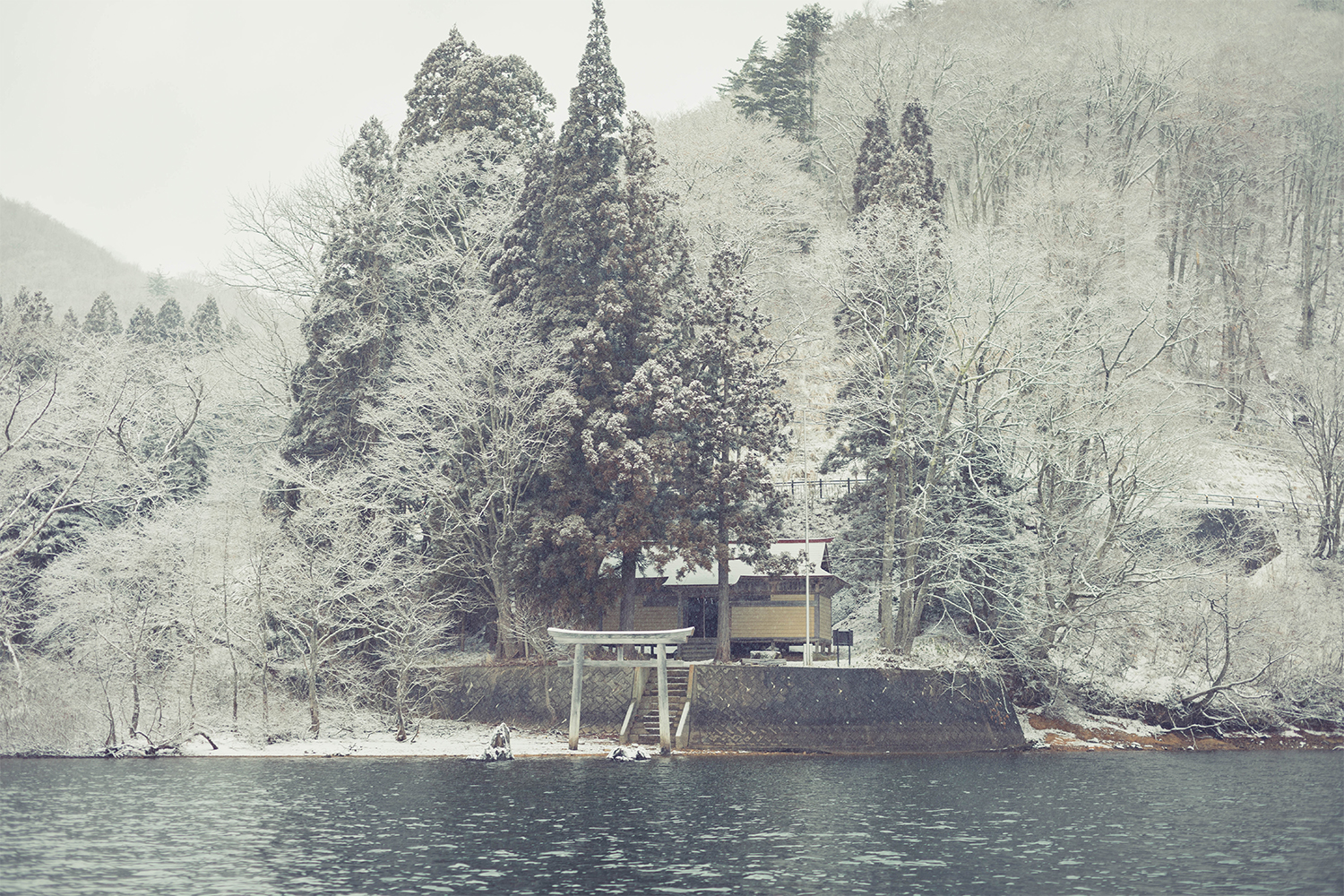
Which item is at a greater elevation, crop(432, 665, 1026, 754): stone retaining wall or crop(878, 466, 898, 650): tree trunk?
crop(878, 466, 898, 650): tree trunk

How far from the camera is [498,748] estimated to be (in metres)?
34.5

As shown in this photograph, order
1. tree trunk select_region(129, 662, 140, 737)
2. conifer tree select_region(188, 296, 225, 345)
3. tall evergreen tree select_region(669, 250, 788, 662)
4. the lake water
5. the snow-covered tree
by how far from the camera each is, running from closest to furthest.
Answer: the lake water < tree trunk select_region(129, 662, 140, 737) < tall evergreen tree select_region(669, 250, 788, 662) < the snow-covered tree < conifer tree select_region(188, 296, 225, 345)

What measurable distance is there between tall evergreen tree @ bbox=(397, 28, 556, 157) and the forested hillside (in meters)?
0.17

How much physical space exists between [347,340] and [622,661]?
1597 cm

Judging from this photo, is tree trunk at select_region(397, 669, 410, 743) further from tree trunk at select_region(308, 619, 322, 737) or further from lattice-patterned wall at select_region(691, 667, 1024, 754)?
lattice-patterned wall at select_region(691, 667, 1024, 754)

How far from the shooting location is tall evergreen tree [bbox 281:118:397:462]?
42.8 meters

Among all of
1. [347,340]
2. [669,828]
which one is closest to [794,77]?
[347,340]

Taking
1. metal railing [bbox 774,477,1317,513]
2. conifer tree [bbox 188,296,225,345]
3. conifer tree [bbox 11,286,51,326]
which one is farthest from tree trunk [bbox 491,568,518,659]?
conifer tree [bbox 11,286,51,326]

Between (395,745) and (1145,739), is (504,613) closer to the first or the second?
(395,745)

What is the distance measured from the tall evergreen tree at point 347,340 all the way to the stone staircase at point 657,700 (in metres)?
13.9

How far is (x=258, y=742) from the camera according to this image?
118 ft

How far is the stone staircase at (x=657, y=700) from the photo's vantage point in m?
37.3

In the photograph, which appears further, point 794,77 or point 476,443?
point 794,77

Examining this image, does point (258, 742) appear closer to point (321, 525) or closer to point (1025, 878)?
point (321, 525)
